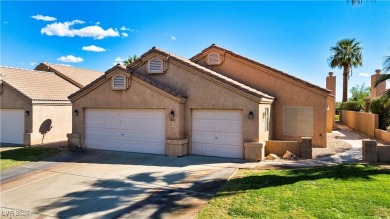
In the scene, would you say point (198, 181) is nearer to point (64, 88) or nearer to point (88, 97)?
point (88, 97)

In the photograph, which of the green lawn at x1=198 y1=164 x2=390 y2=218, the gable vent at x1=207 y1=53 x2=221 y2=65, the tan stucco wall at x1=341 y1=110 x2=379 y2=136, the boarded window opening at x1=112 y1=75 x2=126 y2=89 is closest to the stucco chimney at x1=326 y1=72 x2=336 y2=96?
the tan stucco wall at x1=341 y1=110 x2=379 y2=136

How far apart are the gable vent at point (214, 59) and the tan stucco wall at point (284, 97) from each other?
6.17ft

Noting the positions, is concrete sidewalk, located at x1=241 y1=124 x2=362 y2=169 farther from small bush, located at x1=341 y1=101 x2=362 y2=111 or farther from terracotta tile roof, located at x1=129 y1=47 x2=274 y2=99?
small bush, located at x1=341 y1=101 x2=362 y2=111

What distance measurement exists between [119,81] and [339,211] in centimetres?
1240

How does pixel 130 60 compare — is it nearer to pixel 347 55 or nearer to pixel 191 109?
pixel 191 109

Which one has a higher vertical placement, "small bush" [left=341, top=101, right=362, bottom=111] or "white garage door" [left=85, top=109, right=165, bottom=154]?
"small bush" [left=341, top=101, right=362, bottom=111]

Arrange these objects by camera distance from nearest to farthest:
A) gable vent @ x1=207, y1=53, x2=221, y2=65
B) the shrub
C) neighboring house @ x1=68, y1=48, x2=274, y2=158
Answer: neighboring house @ x1=68, y1=48, x2=274, y2=158 < gable vent @ x1=207, y1=53, x2=221, y2=65 < the shrub

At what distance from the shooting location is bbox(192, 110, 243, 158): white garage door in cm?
1335

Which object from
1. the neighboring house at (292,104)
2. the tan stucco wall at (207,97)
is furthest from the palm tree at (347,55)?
the tan stucco wall at (207,97)

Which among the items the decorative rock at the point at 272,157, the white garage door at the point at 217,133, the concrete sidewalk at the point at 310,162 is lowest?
the concrete sidewalk at the point at 310,162

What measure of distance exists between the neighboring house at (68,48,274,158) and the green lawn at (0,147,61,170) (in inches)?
62.0

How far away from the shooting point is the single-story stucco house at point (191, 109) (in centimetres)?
1341

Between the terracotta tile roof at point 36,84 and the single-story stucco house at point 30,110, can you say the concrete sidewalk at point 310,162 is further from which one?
the terracotta tile roof at point 36,84

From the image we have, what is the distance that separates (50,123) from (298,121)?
17424mm
